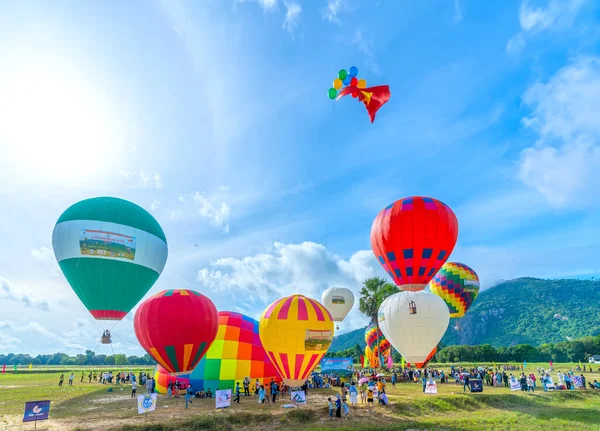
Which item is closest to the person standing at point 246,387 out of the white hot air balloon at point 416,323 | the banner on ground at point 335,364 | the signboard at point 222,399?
the signboard at point 222,399

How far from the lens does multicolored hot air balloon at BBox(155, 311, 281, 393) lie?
2423cm

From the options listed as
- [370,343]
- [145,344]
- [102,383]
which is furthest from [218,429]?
[370,343]

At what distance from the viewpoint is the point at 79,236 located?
27016 mm

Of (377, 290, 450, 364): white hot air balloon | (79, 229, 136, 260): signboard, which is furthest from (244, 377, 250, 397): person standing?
(79, 229, 136, 260): signboard

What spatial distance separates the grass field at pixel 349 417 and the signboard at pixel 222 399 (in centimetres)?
40

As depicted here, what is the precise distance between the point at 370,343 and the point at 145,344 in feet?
99.9

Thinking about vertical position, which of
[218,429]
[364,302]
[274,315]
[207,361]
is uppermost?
[364,302]

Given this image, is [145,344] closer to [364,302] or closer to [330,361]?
[330,361]

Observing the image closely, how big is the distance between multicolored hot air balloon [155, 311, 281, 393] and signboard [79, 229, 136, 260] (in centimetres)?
868

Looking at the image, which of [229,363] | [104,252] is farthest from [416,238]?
[104,252]

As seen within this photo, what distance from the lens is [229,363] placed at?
24594 mm

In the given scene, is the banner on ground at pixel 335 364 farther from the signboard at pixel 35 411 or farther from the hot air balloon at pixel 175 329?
the signboard at pixel 35 411

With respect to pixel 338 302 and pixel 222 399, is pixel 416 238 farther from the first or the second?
pixel 338 302

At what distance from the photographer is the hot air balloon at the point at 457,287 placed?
43938 millimetres
